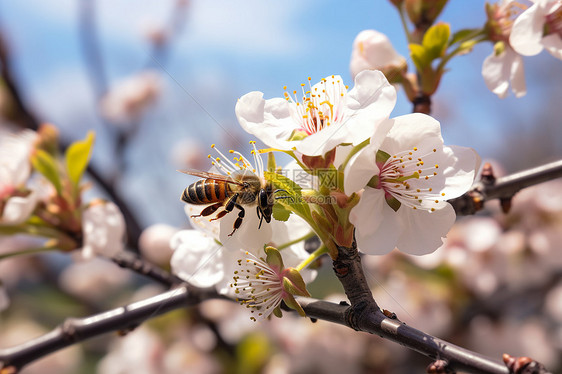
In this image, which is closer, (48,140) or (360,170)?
(360,170)

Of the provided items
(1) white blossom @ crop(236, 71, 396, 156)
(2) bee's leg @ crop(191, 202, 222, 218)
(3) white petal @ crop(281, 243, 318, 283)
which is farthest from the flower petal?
(2) bee's leg @ crop(191, 202, 222, 218)

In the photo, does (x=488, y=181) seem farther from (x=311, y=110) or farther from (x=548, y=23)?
(x=311, y=110)

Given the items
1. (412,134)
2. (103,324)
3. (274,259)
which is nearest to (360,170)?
(412,134)

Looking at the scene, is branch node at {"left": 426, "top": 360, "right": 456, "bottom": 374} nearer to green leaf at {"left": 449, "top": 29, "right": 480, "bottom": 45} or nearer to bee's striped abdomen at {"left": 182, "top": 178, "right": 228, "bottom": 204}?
bee's striped abdomen at {"left": 182, "top": 178, "right": 228, "bottom": 204}

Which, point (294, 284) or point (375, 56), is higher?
point (375, 56)

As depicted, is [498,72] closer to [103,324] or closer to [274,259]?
[274,259]

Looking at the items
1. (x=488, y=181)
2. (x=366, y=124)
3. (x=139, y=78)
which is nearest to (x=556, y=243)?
(x=488, y=181)

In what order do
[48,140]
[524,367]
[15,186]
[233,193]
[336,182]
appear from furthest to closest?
[48,140]
[15,186]
[233,193]
[336,182]
[524,367]
